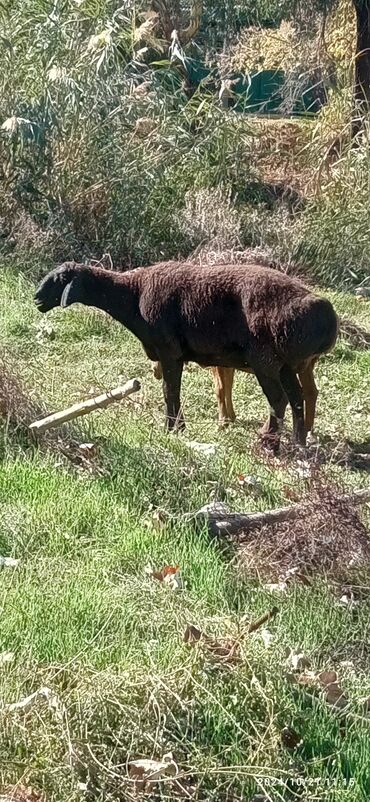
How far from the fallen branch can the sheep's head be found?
330 centimetres

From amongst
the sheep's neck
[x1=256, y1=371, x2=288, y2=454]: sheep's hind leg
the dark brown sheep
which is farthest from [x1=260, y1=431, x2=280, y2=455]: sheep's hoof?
the sheep's neck

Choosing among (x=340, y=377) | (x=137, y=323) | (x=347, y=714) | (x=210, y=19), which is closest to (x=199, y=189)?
(x=340, y=377)

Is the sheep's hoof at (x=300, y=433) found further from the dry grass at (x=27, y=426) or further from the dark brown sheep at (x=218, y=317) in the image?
the dry grass at (x=27, y=426)

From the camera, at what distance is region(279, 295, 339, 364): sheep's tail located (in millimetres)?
8906

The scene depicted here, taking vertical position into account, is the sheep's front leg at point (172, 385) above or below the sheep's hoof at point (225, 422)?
above

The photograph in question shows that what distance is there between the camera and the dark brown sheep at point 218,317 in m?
9.00

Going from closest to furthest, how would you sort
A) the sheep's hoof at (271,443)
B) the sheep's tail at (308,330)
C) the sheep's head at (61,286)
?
the sheep's hoof at (271,443), the sheep's tail at (308,330), the sheep's head at (61,286)

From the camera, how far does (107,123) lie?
16.0 m

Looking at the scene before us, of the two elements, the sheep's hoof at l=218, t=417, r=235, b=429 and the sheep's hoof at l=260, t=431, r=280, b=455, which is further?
the sheep's hoof at l=218, t=417, r=235, b=429

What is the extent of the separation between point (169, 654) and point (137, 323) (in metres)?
4.95

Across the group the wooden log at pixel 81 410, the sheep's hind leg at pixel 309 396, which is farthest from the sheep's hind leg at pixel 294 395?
the wooden log at pixel 81 410

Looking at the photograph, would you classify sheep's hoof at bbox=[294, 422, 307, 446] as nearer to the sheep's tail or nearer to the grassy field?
the grassy field

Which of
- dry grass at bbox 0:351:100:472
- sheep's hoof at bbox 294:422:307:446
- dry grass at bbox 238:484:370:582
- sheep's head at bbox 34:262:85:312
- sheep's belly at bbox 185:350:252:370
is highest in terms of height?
dry grass at bbox 238:484:370:582

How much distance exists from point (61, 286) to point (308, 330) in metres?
2.11
